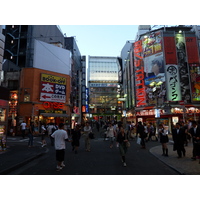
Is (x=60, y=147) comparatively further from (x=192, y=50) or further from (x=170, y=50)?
(x=192, y=50)

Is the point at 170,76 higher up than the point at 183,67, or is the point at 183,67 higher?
the point at 183,67

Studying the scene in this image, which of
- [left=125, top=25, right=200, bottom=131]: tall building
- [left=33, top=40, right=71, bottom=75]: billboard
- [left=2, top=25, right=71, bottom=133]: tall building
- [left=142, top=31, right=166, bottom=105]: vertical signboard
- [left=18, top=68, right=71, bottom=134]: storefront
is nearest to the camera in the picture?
[left=18, top=68, right=71, bottom=134]: storefront

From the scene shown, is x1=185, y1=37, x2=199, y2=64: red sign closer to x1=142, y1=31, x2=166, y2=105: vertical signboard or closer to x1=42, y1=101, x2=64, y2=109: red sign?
x1=142, y1=31, x2=166, y2=105: vertical signboard

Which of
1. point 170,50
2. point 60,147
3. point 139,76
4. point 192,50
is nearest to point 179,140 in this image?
point 60,147

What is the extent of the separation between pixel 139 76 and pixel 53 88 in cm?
1985

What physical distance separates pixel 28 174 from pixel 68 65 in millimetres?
32089

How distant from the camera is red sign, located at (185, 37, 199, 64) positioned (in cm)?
3384

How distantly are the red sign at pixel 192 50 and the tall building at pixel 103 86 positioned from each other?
46.7 meters

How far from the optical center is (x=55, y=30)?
131 ft

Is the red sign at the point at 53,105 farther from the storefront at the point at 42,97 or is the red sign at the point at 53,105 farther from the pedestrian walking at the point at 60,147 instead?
the pedestrian walking at the point at 60,147

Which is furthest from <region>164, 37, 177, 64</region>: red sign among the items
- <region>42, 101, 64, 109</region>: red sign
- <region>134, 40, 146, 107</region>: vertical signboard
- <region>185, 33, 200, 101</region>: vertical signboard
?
<region>42, 101, 64, 109</region>: red sign

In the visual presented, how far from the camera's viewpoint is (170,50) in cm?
3444

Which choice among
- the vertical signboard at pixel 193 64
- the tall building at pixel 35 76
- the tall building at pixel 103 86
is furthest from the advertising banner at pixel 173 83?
the tall building at pixel 103 86

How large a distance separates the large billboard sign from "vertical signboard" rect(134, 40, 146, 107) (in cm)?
1724
